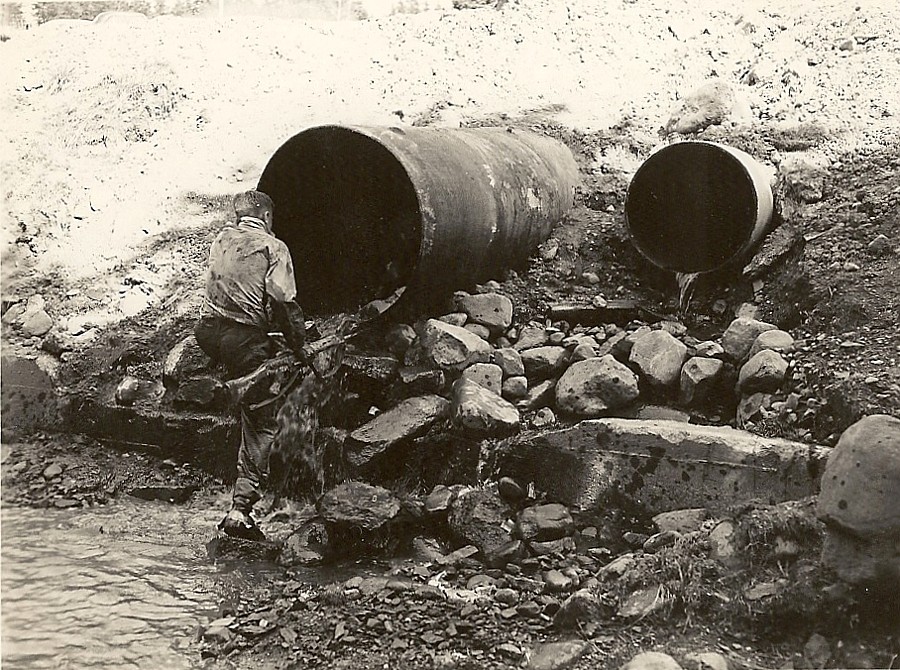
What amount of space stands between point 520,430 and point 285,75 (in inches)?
180

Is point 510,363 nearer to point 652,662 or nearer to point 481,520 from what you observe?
point 481,520

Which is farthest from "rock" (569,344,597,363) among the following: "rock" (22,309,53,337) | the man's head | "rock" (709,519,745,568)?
"rock" (22,309,53,337)

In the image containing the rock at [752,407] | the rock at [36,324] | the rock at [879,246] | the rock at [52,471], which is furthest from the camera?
the rock at [36,324]

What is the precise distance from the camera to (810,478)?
10.4ft

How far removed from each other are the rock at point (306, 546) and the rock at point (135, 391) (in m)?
1.67

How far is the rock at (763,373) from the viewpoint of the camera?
3.95 meters

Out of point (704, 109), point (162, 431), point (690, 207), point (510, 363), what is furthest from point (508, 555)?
point (704, 109)

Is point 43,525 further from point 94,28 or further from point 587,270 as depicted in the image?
point 587,270

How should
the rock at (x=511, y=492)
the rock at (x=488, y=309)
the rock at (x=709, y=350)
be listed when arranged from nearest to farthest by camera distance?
the rock at (x=511, y=492), the rock at (x=709, y=350), the rock at (x=488, y=309)

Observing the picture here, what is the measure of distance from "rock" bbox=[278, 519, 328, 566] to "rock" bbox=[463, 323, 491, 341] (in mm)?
1468

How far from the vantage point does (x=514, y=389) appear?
4.25 metres

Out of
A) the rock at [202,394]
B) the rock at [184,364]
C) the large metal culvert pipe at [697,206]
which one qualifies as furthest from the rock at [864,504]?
the rock at [184,364]

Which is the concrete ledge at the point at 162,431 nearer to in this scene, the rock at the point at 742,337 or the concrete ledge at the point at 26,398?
the concrete ledge at the point at 26,398

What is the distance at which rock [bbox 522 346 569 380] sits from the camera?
172 inches
